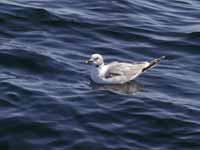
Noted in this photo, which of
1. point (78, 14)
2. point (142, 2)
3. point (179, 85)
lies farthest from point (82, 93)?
point (142, 2)

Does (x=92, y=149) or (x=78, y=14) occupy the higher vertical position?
(x=78, y=14)

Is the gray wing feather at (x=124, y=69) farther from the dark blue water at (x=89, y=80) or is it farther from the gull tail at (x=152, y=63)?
the dark blue water at (x=89, y=80)

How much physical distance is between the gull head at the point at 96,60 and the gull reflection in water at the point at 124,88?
0.56m

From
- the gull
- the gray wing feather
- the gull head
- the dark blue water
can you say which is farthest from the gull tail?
the gull head

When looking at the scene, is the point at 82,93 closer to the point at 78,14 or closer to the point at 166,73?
the point at 166,73

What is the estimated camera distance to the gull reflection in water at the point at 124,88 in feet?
66.6

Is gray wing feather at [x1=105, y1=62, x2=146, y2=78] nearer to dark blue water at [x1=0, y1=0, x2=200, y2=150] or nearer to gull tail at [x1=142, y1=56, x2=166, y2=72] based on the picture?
gull tail at [x1=142, y1=56, x2=166, y2=72]

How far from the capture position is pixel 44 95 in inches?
746

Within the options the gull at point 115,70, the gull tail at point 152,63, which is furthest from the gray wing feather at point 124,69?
the gull tail at point 152,63

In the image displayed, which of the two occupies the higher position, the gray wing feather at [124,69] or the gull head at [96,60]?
the gull head at [96,60]

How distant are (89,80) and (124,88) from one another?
95 cm

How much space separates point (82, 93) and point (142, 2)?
10122mm

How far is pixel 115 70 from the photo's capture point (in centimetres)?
2073

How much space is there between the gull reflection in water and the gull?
14 cm
